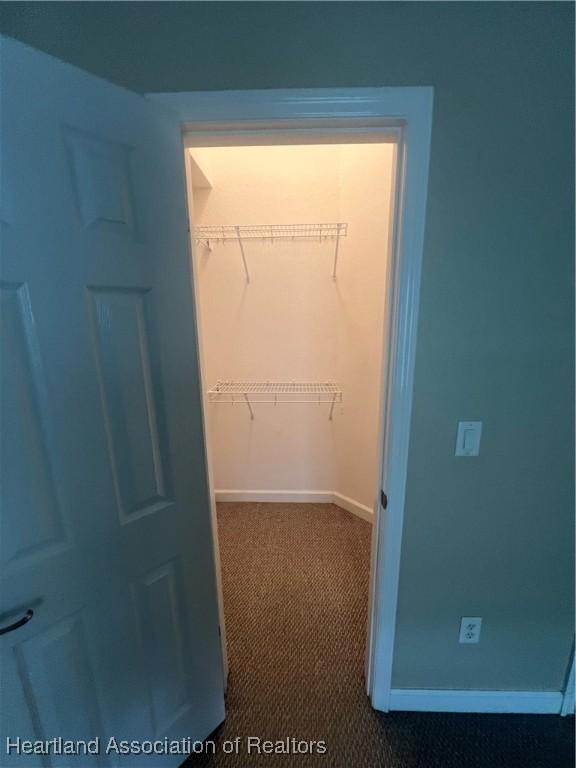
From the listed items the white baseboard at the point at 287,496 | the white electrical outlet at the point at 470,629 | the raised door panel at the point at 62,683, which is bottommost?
the white baseboard at the point at 287,496

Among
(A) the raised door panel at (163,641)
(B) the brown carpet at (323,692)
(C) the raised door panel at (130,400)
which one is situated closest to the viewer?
(C) the raised door panel at (130,400)

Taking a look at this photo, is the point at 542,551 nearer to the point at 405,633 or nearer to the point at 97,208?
the point at 405,633

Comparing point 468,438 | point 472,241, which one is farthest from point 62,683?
point 472,241

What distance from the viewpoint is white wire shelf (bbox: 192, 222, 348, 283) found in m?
2.12

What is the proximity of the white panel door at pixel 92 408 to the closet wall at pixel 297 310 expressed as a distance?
42.5 inches

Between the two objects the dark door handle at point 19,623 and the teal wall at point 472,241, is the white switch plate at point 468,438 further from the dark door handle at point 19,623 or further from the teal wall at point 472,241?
the dark door handle at point 19,623

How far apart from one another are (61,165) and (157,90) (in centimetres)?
39

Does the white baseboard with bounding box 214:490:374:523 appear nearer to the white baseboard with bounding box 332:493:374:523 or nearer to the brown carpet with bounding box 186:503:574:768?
the white baseboard with bounding box 332:493:374:523

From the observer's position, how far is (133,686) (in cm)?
89

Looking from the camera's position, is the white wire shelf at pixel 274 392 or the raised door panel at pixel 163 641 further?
the white wire shelf at pixel 274 392

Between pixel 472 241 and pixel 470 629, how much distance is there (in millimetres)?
1376

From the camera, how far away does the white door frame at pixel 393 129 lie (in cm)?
78

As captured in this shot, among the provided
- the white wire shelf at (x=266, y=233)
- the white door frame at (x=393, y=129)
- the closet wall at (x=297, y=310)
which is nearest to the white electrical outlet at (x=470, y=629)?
the white door frame at (x=393, y=129)

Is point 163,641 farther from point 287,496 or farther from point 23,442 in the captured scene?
point 287,496
